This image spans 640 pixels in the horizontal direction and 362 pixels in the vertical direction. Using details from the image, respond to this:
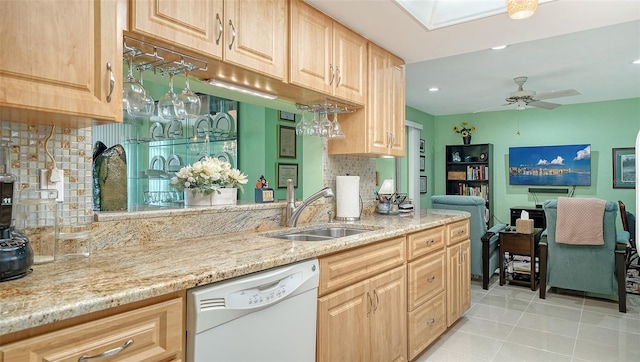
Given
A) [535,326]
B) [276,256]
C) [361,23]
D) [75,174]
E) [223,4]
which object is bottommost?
[535,326]

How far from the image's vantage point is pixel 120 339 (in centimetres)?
105

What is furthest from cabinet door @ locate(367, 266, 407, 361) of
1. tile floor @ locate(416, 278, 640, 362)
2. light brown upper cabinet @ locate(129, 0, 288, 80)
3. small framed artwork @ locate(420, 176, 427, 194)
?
small framed artwork @ locate(420, 176, 427, 194)

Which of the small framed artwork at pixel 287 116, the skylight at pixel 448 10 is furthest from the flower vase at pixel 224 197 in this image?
the small framed artwork at pixel 287 116

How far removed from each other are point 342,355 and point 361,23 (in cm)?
199

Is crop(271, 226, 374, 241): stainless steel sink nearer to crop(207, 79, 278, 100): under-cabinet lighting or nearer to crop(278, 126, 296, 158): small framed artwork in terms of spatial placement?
crop(207, 79, 278, 100): under-cabinet lighting

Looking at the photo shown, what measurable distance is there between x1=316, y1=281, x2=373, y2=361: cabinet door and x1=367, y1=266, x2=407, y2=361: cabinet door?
7 centimetres

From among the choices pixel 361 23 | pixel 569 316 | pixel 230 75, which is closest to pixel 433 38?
pixel 361 23

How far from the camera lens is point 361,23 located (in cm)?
259

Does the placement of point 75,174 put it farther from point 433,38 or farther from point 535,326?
point 535,326

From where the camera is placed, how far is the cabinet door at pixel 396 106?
10.5 feet

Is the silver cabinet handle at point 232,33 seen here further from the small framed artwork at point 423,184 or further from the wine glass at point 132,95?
the small framed artwork at point 423,184

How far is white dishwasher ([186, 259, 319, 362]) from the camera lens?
1.23 meters

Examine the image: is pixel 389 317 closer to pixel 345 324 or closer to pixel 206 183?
pixel 345 324

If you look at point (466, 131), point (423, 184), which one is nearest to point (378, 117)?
point (423, 184)
